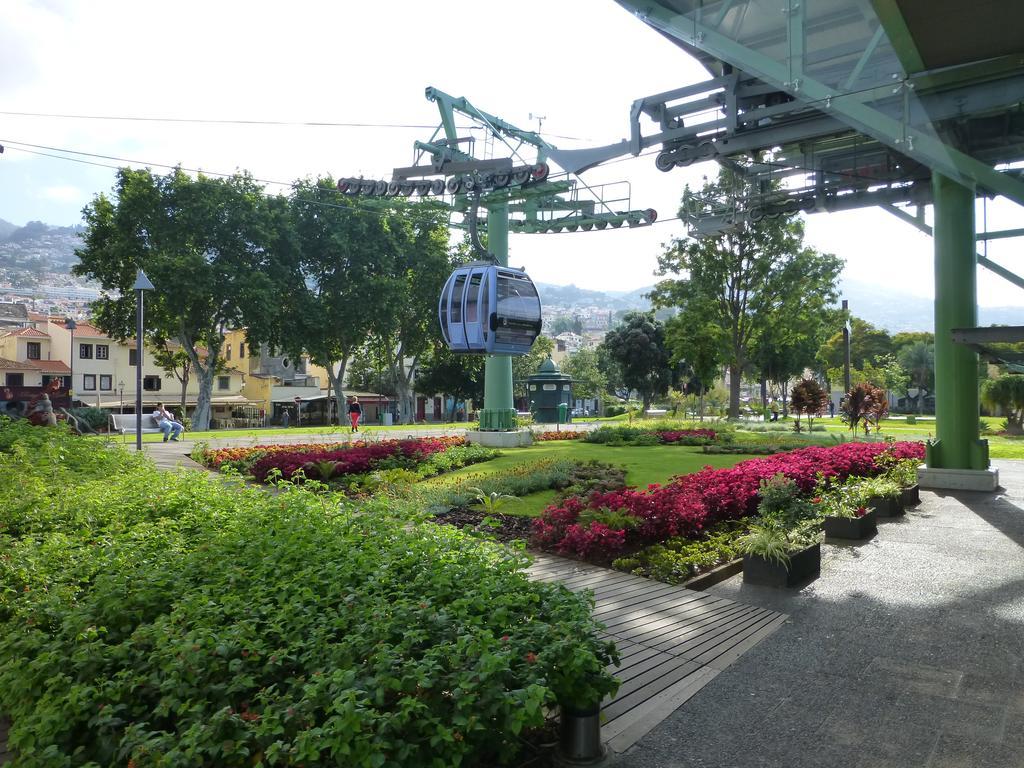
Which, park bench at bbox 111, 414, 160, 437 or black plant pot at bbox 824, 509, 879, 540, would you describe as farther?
park bench at bbox 111, 414, 160, 437

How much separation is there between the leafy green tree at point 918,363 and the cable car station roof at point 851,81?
3066 inches

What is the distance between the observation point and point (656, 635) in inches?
245

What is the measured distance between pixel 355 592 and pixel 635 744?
2.11 m

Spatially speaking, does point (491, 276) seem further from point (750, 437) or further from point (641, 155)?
point (750, 437)

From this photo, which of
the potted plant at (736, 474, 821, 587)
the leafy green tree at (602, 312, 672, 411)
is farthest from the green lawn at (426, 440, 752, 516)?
the leafy green tree at (602, 312, 672, 411)

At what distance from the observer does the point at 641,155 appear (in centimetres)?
1468

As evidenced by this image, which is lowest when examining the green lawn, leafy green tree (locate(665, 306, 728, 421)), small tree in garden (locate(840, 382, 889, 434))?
the green lawn

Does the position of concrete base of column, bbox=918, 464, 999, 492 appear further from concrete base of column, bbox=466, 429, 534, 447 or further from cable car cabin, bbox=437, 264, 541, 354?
concrete base of column, bbox=466, 429, 534, 447

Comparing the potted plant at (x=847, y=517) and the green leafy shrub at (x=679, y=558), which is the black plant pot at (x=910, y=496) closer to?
the potted plant at (x=847, y=517)

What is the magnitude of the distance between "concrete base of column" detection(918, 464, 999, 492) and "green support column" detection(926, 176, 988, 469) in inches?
6.8

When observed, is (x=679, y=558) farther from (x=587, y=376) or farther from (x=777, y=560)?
(x=587, y=376)

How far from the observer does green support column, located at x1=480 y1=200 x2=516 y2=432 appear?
82.5ft

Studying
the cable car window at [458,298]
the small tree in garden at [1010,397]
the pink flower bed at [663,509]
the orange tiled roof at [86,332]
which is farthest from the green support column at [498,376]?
the orange tiled roof at [86,332]

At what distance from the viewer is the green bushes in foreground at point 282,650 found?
338 cm
